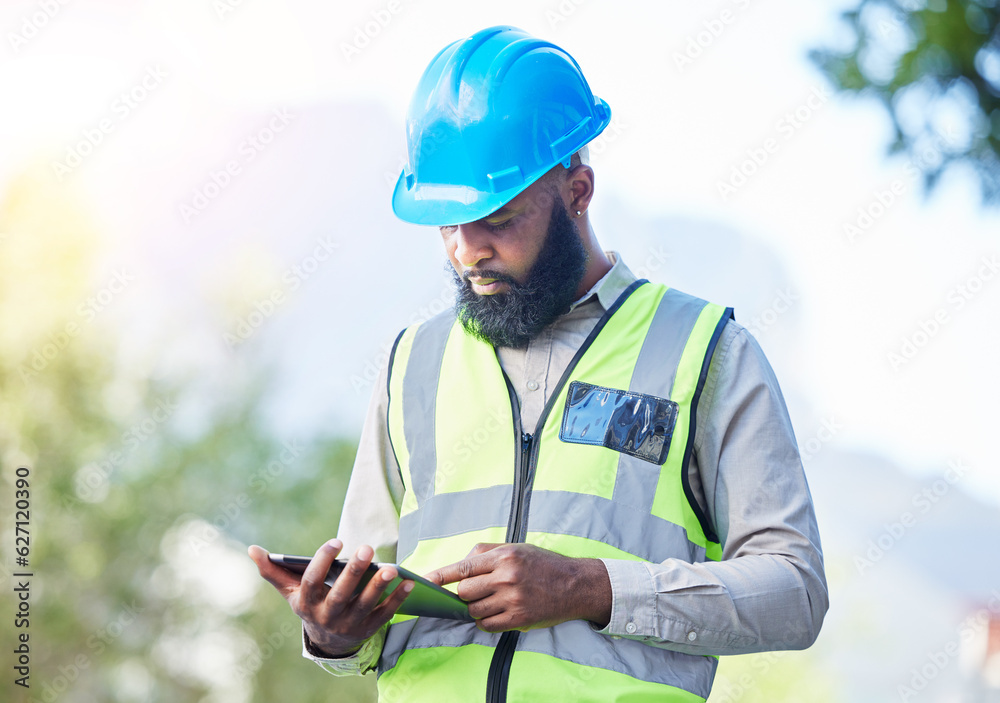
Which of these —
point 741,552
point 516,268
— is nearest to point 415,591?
point 741,552

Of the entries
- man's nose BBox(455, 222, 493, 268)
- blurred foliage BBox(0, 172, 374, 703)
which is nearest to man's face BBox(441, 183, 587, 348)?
man's nose BBox(455, 222, 493, 268)

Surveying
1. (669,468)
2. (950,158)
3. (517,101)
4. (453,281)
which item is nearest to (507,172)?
(517,101)

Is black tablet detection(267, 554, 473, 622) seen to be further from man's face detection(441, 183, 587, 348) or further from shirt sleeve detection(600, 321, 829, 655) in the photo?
man's face detection(441, 183, 587, 348)

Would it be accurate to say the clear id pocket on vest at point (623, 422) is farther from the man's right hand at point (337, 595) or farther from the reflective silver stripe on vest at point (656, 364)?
the man's right hand at point (337, 595)

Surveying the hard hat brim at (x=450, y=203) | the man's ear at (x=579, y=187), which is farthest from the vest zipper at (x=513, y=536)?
the man's ear at (x=579, y=187)

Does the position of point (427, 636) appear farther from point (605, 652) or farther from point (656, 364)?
point (656, 364)

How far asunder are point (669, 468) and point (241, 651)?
7.61 meters

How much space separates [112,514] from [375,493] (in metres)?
7.39

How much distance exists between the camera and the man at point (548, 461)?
5.08 ft

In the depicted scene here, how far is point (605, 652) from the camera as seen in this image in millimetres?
1580

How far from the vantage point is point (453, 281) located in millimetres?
2070

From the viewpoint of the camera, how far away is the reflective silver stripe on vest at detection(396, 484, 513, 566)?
1723 millimetres

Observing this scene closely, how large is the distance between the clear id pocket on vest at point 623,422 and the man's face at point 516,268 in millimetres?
241

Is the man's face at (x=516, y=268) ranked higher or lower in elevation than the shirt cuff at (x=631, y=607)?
higher
